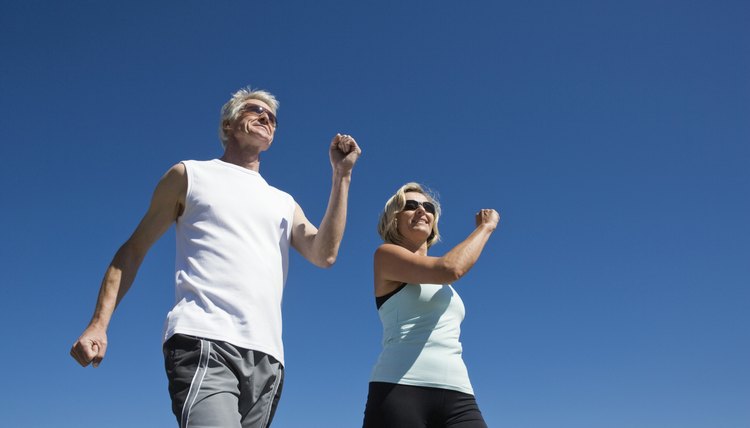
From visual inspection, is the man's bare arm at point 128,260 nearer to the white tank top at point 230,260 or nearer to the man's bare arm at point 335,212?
the white tank top at point 230,260

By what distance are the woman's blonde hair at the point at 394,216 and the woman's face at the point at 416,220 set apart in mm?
48

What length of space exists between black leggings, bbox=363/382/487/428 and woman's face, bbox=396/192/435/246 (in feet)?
5.23

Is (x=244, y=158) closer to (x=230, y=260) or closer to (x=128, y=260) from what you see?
(x=230, y=260)

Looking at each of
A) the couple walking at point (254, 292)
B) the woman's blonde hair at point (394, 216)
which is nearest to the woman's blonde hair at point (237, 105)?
the couple walking at point (254, 292)

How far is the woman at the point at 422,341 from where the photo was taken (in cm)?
511

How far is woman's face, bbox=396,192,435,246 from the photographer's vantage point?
20.8 ft

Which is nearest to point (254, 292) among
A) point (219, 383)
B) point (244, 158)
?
point (219, 383)

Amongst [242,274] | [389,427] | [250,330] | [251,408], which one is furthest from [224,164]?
[389,427]

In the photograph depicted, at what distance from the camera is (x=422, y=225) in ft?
20.8

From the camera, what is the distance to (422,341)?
535 centimetres

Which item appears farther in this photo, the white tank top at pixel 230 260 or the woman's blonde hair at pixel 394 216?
the woman's blonde hair at pixel 394 216

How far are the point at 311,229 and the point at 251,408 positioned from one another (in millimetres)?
1391

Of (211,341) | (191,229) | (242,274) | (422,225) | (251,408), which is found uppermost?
(422,225)

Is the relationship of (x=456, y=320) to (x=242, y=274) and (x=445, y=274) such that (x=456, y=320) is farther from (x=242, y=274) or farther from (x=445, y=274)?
(x=242, y=274)
